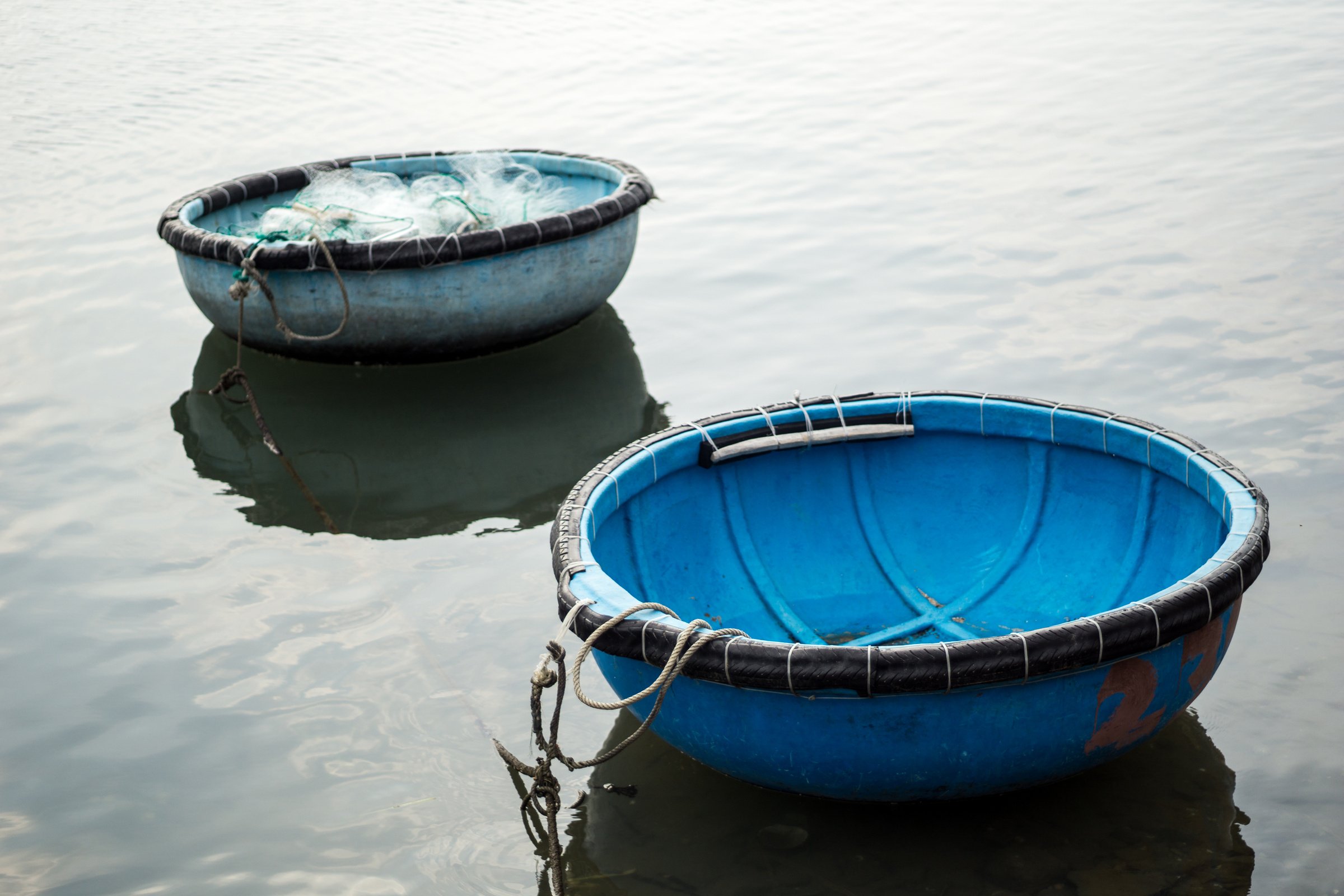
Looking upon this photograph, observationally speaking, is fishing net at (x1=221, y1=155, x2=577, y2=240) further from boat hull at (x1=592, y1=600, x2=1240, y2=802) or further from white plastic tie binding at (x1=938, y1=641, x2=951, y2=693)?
white plastic tie binding at (x1=938, y1=641, x2=951, y2=693)

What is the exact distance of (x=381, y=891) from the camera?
9.27ft

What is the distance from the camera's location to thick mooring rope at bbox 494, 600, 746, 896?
256 centimetres

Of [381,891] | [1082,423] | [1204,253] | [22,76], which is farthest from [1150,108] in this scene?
[22,76]

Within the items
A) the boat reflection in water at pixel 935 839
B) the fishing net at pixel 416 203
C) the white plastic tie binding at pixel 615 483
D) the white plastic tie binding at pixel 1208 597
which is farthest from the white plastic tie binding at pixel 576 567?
the fishing net at pixel 416 203

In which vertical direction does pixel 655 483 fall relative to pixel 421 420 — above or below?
above

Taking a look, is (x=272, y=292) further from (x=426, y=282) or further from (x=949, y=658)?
(x=949, y=658)

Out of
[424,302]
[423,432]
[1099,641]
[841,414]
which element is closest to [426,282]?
[424,302]

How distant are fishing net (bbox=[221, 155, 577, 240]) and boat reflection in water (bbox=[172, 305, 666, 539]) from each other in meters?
0.60

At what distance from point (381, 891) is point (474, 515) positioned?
1.82 m

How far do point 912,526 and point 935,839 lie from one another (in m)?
1.08

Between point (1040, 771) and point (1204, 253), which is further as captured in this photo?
point (1204, 253)

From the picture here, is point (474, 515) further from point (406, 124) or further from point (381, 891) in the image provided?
point (406, 124)

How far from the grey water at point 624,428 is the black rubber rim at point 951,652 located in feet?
1.70

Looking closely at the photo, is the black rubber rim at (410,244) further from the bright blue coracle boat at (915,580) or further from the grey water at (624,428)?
the bright blue coracle boat at (915,580)
